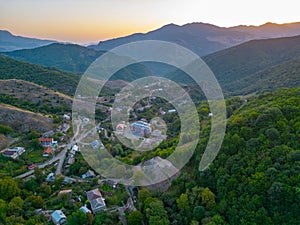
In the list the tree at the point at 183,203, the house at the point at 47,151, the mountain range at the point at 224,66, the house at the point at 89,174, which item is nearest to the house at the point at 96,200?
the house at the point at 89,174

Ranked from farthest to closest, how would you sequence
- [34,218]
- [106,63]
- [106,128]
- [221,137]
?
[106,63], [106,128], [221,137], [34,218]

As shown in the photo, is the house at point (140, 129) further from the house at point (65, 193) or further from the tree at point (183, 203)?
the tree at point (183, 203)

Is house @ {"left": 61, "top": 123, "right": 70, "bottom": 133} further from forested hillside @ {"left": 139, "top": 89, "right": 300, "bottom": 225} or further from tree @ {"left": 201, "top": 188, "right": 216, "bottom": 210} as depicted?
tree @ {"left": 201, "top": 188, "right": 216, "bottom": 210}

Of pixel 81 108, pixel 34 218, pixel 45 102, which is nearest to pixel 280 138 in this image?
pixel 34 218

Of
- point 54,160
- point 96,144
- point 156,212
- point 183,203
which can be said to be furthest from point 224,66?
point 156,212

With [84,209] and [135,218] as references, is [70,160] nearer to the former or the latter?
[84,209]

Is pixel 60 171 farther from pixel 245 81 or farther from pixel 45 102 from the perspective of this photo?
pixel 245 81
